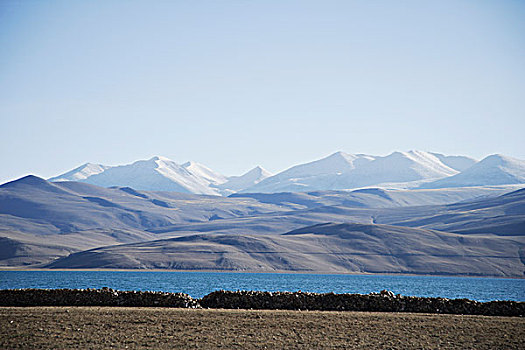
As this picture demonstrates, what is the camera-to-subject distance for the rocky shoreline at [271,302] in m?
38.1

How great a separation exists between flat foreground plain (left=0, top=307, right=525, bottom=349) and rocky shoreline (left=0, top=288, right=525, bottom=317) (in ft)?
5.77

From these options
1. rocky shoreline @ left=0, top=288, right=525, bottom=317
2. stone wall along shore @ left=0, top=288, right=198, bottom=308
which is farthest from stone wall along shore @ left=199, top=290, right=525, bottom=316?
stone wall along shore @ left=0, top=288, right=198, bottom=308

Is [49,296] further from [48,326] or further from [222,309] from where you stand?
[222,309]

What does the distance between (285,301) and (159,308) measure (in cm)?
725

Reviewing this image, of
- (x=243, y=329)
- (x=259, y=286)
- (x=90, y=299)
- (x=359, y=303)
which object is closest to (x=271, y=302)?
(x=359, y=303)

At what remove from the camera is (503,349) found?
95.5ft

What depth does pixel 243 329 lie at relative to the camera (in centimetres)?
3167

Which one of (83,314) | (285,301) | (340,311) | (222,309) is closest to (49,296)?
(83,314)

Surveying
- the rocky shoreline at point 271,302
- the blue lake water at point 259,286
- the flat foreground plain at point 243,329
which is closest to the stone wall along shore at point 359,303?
the rocky shoreline at point 271,302

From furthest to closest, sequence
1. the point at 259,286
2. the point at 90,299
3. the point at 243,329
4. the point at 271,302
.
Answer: the point at 259,286 < the point at 271,302 < the point at 90,299 < the point at 243,329

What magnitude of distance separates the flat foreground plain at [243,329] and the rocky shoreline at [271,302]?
176cm

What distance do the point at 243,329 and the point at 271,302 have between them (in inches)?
276

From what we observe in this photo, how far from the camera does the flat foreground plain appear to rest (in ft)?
95.8

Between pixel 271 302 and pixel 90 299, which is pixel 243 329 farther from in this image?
pixel 90 299
